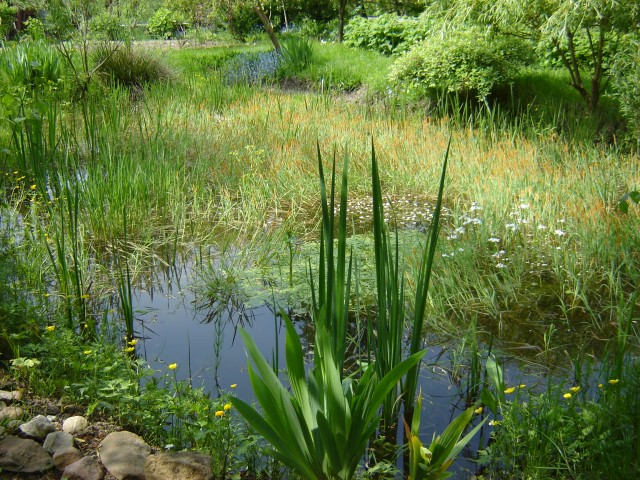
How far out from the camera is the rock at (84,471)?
2078mm

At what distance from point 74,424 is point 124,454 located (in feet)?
0.93

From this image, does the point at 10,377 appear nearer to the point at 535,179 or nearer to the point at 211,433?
the point at 211,433

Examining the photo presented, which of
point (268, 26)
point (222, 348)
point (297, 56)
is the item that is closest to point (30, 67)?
point (297, 56)

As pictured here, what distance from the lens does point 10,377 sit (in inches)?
105

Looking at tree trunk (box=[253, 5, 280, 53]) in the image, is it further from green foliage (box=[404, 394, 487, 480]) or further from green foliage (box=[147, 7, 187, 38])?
green foliage (box=[404, 394, 487, 480])

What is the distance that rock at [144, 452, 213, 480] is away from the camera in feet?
6.66

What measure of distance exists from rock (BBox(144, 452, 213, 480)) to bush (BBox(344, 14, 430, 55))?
10.5m

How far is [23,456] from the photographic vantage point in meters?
2.13

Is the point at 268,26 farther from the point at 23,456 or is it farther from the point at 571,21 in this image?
the point at 23,456

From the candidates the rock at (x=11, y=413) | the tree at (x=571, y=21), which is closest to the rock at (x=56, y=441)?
the rock at (x=11, y=413)

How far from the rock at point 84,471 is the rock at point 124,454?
4cm

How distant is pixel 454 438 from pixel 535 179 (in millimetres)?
3331

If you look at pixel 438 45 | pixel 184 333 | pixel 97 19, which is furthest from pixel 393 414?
pixel 97 19

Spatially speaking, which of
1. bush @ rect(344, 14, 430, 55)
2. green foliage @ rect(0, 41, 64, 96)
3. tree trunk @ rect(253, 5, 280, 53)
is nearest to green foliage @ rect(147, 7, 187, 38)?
tree trunk @ rect(253, 5, 280, 53)
